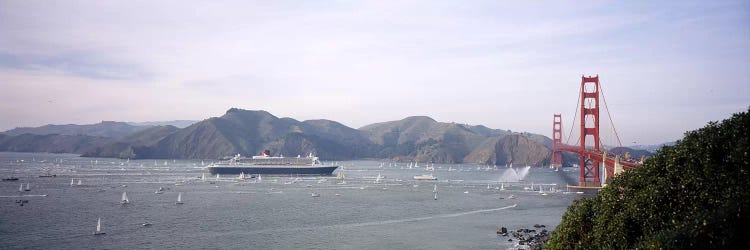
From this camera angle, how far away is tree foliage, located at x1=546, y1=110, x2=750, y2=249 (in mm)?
10523

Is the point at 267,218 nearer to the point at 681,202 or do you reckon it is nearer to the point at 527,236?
the point at 527,236

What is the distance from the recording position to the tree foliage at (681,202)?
10.5 metres

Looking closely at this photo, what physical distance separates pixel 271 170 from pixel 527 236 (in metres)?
75.8

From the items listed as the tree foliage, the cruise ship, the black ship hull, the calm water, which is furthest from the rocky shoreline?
the cruise ship

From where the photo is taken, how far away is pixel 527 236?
114 ft

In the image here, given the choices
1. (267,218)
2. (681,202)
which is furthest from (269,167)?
(681,202)

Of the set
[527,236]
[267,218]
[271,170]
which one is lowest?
[527,236]

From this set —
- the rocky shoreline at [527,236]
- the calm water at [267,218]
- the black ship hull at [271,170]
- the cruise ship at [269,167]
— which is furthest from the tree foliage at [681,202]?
the cruise ship at [269,167]

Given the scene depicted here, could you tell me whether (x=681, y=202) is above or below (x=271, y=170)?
above

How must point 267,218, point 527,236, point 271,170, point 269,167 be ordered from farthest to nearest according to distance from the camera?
point 271,170 → point 269,167 → point 267,218 → point 527,236

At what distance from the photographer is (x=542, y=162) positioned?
18988 cm

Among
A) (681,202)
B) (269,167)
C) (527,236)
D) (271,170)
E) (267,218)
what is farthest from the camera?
(271,170)

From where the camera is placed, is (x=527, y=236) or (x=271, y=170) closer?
(x=527, y=236)

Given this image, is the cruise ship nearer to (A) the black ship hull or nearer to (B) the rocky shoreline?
(A) the black ship hull
